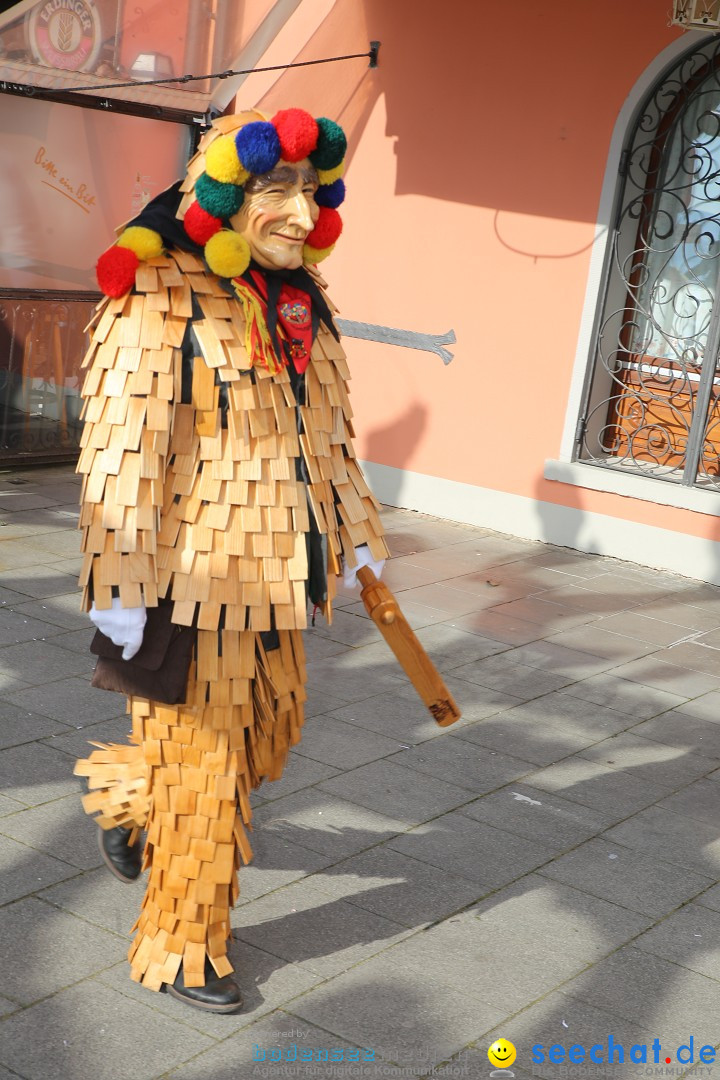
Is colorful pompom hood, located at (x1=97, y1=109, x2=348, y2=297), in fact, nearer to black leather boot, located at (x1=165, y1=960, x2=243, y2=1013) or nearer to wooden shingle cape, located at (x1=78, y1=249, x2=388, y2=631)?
wooden shingle cape, located at (x1=78, y1=249, x2=388, y2=631)

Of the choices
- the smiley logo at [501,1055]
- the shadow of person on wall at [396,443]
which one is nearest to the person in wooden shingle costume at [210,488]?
the smiley logo at [501,1055]

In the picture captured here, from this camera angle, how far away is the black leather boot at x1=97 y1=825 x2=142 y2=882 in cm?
331

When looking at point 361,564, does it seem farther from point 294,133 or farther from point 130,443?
point 294,133

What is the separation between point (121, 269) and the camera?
293 cm

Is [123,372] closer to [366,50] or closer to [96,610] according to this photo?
[96,610]

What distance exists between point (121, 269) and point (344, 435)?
2.50 feet

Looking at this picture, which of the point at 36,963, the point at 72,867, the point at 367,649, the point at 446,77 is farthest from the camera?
the point at 446,77

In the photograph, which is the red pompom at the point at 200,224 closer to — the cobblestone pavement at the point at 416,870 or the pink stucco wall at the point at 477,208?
the cobblestone pavement at the point at 416,870

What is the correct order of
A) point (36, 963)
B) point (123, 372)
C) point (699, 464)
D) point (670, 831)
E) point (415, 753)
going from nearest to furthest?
point (123, 372), point (36, 963), point (670, 831), point (415, 753), point (699, 464)

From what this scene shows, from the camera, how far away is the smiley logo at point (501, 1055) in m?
2.95

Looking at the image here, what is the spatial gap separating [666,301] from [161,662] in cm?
593

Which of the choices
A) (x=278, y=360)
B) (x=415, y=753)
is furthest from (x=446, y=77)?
(x=278, y=360)

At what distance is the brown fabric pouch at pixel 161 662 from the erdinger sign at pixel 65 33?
6.11m

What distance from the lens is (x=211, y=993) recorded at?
306 cm
